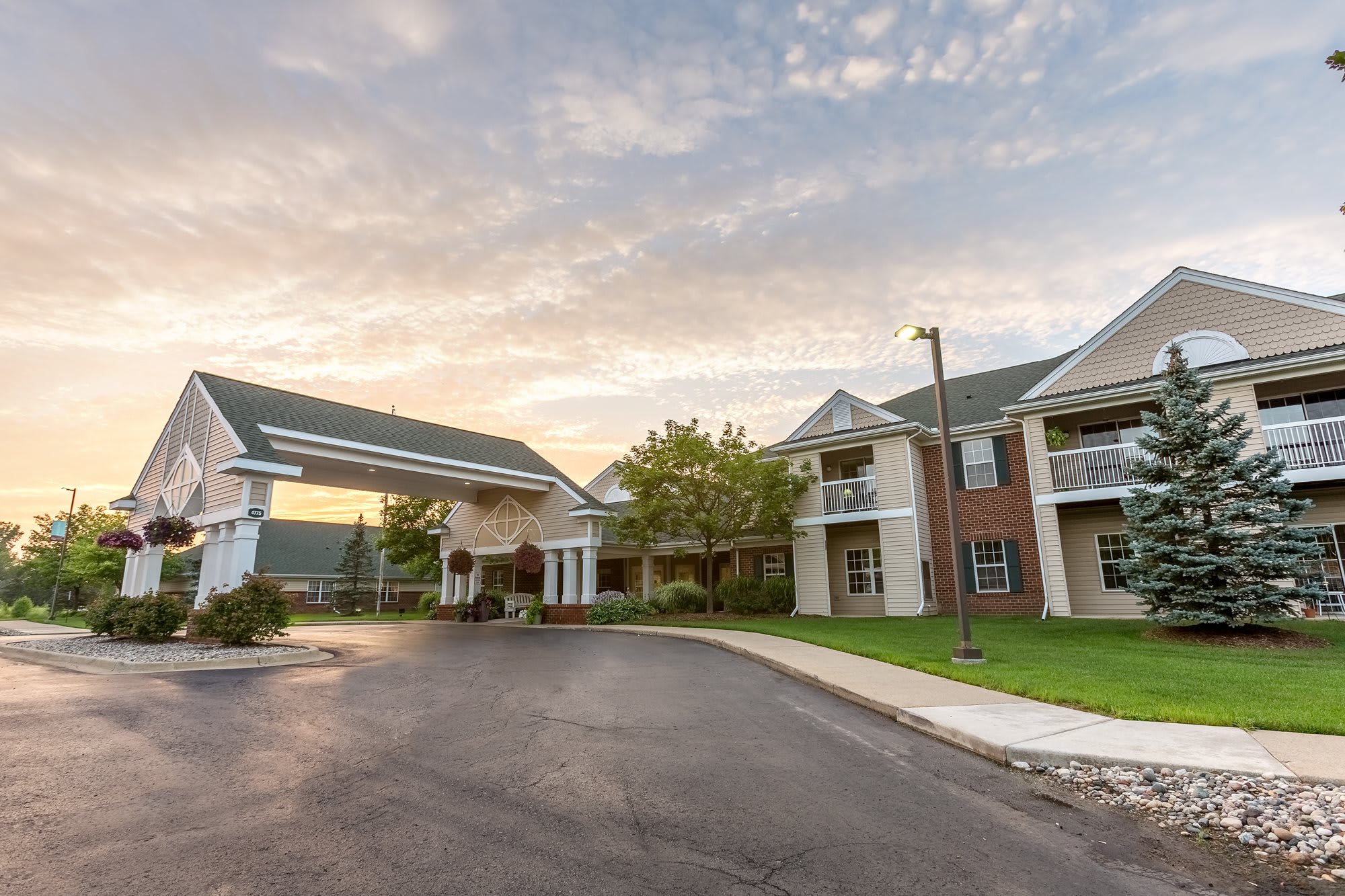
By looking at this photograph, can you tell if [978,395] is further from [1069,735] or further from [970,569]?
[1069,735]

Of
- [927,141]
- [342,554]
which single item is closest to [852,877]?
[927,141]

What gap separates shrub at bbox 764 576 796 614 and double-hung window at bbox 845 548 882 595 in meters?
2.12

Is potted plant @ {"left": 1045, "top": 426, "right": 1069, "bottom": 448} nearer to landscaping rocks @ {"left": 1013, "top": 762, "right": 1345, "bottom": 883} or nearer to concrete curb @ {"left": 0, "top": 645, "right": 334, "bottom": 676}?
landscaping rocks @ {"left": 1013, "top": 762, "right": 1345, "bottom": 883}

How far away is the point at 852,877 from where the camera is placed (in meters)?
3.12

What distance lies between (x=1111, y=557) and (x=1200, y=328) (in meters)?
7.00

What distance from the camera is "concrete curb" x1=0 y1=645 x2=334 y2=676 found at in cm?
1154

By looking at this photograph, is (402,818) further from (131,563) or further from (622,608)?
(131,563)

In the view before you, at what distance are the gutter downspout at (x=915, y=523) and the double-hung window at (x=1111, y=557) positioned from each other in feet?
16.8

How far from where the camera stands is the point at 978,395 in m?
23.5

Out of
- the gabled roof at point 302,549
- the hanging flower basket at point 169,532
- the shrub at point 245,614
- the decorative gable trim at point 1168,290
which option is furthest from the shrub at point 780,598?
the gabled roof at point 302,549

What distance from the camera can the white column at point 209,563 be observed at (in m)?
16.9

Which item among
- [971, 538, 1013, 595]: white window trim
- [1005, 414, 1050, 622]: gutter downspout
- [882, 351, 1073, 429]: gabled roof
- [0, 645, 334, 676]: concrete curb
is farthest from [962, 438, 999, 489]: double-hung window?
[0, 645, 334, 676]: concrete curb

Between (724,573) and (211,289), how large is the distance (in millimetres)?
21234

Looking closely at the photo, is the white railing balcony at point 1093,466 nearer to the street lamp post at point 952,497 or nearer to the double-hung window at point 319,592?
the street lamp post at point 952,497
